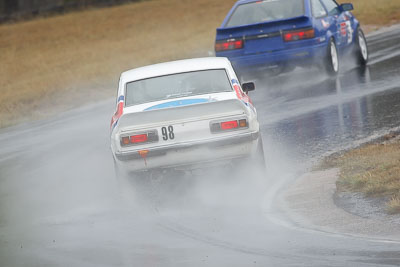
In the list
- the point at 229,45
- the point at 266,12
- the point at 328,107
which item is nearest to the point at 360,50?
the point at 266,12

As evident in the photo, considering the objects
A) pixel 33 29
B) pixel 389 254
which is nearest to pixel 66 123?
pixel 389 254

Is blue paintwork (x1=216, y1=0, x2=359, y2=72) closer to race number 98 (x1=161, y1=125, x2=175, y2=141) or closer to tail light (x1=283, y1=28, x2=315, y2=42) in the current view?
tail light (x1=283, y1=28, x2=315, y2=42)

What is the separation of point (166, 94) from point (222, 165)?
1.22 m

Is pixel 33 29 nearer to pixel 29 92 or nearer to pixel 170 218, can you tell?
pixel 29 92

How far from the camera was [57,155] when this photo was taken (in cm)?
1356

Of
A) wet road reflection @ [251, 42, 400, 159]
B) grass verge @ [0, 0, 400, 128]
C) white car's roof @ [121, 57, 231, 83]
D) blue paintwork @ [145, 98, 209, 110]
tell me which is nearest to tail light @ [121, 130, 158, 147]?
blue paintwork @ [145, 98, 209, 110]

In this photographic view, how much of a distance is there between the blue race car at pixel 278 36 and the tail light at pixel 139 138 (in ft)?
24.2

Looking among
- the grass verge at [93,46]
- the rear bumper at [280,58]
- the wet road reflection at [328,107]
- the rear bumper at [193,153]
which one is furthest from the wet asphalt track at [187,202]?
the grass verge at [93,46]

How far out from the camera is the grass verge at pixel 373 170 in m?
8.87

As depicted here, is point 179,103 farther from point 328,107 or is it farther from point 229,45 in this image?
point 229,45

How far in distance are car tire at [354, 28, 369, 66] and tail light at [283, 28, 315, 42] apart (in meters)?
2.54

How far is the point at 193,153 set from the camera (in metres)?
9.54

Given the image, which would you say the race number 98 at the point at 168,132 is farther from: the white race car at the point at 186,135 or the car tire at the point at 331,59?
the car tire at the point at 331,59

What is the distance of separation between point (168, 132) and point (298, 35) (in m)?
7.50
